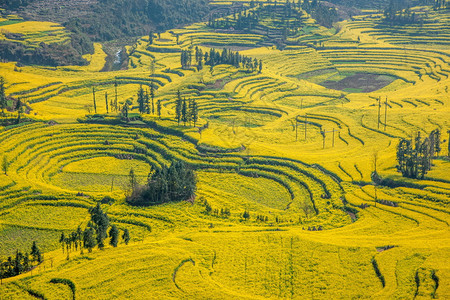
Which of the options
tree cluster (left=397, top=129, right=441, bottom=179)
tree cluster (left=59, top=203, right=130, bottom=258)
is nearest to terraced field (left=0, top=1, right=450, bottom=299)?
tree cluster (left=59, top=203, right=130, bottom=258)

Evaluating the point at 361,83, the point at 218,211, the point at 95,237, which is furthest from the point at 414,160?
the point at 361,83

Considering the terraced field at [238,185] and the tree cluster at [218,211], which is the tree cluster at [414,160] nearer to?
the terraced field at [238,185]

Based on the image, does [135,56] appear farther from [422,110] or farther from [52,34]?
[422,110]

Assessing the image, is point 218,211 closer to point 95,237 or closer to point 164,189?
point 164,189

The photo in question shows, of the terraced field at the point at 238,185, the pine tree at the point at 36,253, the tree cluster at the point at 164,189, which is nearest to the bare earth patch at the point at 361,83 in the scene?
the terraced field at the point at 238,185

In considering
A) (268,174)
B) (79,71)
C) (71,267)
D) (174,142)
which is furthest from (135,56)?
(71,267)
